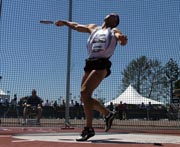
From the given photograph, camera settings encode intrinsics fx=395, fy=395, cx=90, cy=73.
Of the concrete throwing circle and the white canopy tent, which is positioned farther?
the white canopy tent

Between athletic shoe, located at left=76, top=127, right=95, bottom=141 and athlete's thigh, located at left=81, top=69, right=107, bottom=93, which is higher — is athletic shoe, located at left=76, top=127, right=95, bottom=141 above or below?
below

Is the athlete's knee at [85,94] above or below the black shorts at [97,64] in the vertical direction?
below

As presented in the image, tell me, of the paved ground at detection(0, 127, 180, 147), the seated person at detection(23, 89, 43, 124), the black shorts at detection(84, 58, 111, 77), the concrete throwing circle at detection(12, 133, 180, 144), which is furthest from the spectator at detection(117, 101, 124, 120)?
the black shorts at detection(84, 58, 111, 77)

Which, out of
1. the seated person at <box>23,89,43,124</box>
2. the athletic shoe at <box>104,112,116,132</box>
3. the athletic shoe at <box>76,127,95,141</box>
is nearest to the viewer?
the athletic shoe at <box>76,127,95,141</box>

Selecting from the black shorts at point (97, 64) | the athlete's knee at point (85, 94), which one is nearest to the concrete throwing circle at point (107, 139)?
the athlete's knee at point (85, 94)

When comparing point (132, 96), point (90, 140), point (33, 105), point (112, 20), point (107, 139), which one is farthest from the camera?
point (132, 96)

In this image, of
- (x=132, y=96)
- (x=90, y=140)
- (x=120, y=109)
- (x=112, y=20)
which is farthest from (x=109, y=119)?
(x=132, y=96)

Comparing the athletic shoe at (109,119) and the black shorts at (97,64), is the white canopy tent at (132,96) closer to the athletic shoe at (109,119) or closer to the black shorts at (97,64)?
the athletic shoe at (109,119)

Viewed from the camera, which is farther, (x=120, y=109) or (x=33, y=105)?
(x=120, y=109)

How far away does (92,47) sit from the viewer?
597 cm

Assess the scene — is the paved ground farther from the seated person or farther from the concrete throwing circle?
the seated person

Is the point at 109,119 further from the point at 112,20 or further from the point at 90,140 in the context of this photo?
the point at 112,20

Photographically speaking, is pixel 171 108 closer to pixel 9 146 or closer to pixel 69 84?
pixel 69 84

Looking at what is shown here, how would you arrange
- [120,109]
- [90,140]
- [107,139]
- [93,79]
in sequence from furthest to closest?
1. [120,109]
2. [107,139]
3. [90,140]
4. [93,79]
